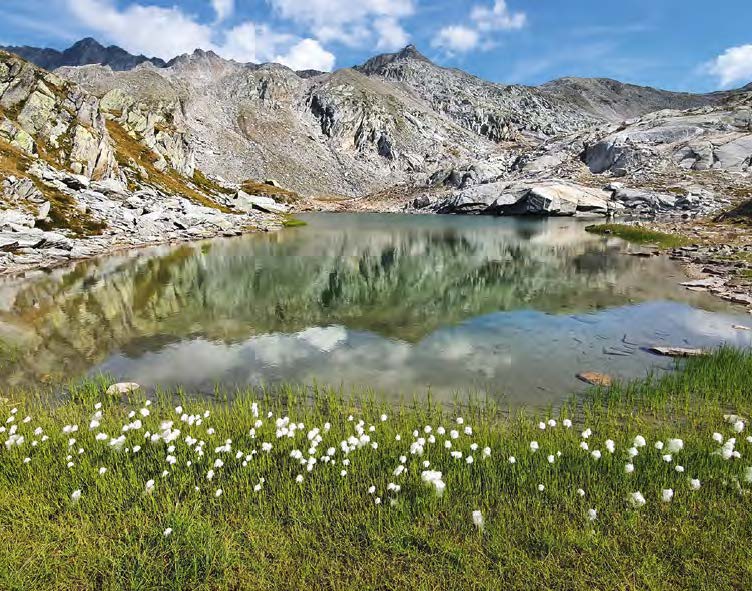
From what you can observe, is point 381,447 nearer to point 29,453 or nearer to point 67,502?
point 67,502

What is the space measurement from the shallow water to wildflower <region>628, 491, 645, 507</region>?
644cm

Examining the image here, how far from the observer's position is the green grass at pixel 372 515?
631 centimetres

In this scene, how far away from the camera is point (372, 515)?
7.54 metres

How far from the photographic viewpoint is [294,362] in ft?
58.6

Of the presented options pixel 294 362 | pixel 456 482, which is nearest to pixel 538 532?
pixel 456 482

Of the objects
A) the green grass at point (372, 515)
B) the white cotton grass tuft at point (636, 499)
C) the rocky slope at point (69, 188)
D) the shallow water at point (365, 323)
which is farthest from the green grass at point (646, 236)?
the rocky slope at point (69, 188)

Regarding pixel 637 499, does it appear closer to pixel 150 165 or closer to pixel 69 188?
pixel 69 188

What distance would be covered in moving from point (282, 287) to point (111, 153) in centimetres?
7633

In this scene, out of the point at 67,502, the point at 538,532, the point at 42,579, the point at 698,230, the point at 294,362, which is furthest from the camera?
the point at 698,230

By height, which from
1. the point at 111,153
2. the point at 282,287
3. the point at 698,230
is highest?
the point at 111,153

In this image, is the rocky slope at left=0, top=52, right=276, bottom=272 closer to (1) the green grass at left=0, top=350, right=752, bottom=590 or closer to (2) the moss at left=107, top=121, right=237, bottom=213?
(2) the moss at left=107, top=121, right=237, bottom=213

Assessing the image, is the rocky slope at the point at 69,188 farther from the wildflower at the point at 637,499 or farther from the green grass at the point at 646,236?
the green grass at the point at 646,236

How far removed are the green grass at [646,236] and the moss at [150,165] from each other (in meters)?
86.1

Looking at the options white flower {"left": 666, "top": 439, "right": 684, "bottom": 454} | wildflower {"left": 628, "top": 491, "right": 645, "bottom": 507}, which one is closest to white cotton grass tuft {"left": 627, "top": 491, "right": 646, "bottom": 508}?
wildflower {"left": 628, "top": 491, "right": 645, "bottom": 507}
